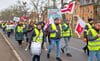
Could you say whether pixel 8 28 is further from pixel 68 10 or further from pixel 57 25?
pixel 57 25

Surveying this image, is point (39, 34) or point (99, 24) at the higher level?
point (99, 24)

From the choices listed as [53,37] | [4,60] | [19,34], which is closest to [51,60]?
[53,37]

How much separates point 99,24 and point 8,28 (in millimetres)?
13994

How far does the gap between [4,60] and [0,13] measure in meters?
103

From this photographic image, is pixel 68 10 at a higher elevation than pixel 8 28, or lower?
higher

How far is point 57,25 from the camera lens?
243 inches

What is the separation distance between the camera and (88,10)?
5316cm

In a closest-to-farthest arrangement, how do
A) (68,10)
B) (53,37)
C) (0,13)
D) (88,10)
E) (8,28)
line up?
(53,37), (68,10), (8,28), (88,10), (0,13)

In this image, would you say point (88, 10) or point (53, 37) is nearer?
point (53, 37)

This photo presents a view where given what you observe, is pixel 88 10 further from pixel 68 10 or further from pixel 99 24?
pixel 99 24

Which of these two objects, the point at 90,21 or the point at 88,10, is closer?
the point at 90,21

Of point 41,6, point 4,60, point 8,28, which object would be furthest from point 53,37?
point 41,6

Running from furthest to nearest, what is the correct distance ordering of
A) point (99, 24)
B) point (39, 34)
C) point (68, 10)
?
1. point (68, 10)
2. point (39, 34)
3. point (99, 24)

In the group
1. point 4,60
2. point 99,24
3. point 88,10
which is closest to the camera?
point 99,24
